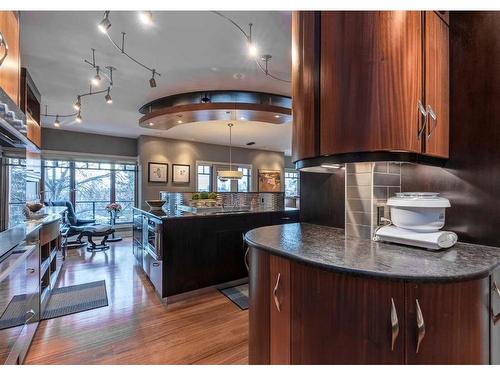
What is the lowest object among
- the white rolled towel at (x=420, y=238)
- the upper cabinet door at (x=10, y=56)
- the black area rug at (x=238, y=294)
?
the black area rug at (x=238, y=294)

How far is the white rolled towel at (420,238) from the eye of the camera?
1.10 meters

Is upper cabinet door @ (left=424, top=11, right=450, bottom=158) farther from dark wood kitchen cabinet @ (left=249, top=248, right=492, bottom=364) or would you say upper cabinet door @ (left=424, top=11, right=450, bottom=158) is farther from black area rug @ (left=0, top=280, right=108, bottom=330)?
black area rug @ (left=0, top=280, right=108, bottom=330)

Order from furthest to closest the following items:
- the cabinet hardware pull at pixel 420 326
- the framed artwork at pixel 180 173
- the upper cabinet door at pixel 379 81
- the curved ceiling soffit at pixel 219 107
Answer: the framed artwork at pixel 180 173 → the curved ceiling soffit at pixel 219 107 → the upper cabinet door at pixel 379 81 → the cabinet hardware pull at pixel 420 326

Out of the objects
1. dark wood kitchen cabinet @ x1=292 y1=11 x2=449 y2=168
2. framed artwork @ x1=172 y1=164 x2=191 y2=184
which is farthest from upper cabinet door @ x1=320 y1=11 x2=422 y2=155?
framed artwork @ x1=172 y1=164 x2=191 y2=184

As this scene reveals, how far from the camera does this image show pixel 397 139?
1.08m

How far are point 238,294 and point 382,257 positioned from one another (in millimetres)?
2203

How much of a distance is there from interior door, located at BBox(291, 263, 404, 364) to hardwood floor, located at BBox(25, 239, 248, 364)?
3.36ft

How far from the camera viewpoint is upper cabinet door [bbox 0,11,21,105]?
4.48 feet

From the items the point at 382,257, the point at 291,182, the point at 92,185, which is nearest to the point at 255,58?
the point at 382,257

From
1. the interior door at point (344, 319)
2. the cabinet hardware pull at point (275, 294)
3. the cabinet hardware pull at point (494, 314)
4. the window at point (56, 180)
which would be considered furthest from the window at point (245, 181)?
the cabinet hardware pull at point (494, 314)

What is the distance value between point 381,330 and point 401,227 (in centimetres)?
55

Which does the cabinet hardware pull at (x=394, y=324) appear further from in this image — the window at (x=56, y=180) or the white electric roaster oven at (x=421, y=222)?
the window at (x=56, y=180)
